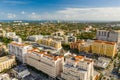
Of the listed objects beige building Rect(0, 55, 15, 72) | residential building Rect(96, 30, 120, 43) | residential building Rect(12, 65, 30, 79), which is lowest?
residential building Rect(12, 65, 30, 79)

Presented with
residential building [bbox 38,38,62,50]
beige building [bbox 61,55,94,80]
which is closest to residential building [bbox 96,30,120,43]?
residential building [bbox 38,38,62,50]

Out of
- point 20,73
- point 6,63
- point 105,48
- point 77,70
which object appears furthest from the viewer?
point 105,48

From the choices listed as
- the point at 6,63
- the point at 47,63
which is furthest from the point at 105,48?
the point at 6,63

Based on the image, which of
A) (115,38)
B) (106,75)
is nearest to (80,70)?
(106,75)

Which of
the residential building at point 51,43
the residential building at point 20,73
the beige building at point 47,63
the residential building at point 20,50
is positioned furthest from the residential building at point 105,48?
the residential building at point 20,73

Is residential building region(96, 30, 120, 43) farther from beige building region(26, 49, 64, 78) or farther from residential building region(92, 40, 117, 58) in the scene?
beige building region(26, 49, 64, 78)

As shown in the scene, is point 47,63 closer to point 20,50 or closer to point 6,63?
point 20,50

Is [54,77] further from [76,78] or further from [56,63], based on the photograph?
[76,78]
